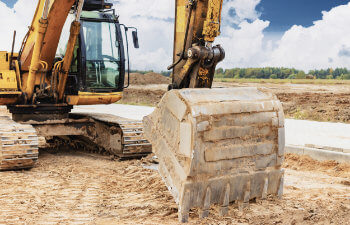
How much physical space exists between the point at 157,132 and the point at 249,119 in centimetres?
108

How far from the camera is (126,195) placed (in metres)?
5.70

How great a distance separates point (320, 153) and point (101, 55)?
14.6ft

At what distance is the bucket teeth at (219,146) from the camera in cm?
445

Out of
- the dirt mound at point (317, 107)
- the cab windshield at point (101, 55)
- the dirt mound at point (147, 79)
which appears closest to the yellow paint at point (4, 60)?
the cab windshield at point (101, 55)

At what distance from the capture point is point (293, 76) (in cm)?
4038

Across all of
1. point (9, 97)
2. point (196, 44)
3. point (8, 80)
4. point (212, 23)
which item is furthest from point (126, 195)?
point (8, 80)

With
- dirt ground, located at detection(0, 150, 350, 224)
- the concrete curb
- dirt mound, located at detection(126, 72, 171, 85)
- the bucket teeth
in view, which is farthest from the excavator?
dirt mound, located at detection(126, 72, 171, 85)

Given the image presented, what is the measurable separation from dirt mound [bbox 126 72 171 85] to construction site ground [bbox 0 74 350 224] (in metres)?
29.3

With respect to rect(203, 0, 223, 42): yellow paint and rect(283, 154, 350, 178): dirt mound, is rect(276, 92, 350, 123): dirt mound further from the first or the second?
rect(203, 0, 223, 42): yellow paint

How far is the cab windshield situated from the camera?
318 inches

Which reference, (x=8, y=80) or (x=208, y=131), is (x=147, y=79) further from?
(x=208, y=131)

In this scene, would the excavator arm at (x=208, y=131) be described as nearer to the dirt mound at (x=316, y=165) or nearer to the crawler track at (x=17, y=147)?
the crawler track at (x=17, y=147)

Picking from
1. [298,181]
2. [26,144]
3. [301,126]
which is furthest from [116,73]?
[301,126]

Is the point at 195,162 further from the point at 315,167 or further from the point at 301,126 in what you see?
the point at 301,126
